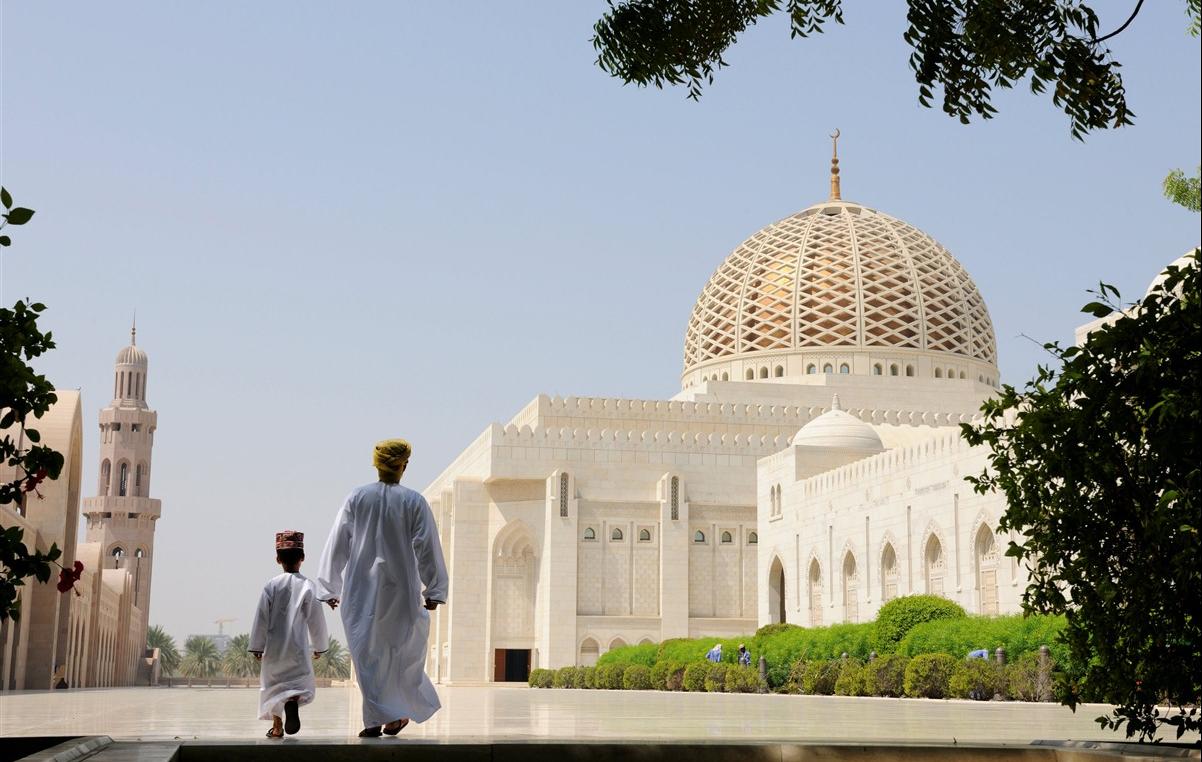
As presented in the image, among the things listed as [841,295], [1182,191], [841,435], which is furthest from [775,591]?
[1182,191]

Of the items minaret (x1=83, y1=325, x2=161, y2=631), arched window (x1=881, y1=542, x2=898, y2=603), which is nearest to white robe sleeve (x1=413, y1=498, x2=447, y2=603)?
arched window (x1=881, y1=542, x2=898, y2=603)

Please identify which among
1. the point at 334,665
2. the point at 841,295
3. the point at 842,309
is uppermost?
the point at 841,295

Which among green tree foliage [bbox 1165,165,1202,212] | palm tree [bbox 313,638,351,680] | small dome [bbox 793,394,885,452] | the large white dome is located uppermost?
the large white dome

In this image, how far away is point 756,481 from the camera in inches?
1486

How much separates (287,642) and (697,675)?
15.8m

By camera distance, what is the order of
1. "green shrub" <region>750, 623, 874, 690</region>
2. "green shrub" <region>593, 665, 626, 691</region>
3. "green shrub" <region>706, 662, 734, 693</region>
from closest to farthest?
"green shrub" <region>750, 623, 874, 690</region>
"green shrub" <region>706, 662, 734, 693</region>
"green shrub" <region>593, 665, 626, 691</region>

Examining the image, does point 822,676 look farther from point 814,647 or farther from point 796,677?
point 814,647

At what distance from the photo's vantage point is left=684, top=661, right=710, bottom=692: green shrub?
2228 centimetres

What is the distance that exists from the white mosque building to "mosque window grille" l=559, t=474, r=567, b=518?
52 mm

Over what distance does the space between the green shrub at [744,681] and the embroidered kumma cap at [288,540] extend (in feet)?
45.7

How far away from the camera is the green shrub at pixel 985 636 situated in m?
16.6

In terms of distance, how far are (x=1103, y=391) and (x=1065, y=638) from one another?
99 cm

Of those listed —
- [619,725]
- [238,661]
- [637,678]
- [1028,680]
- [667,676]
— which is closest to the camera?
[619,725]

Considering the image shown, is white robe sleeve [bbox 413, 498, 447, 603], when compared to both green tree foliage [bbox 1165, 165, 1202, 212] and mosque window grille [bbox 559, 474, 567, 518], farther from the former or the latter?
mosque window grille [bbox 559, 474, 567, 518]
